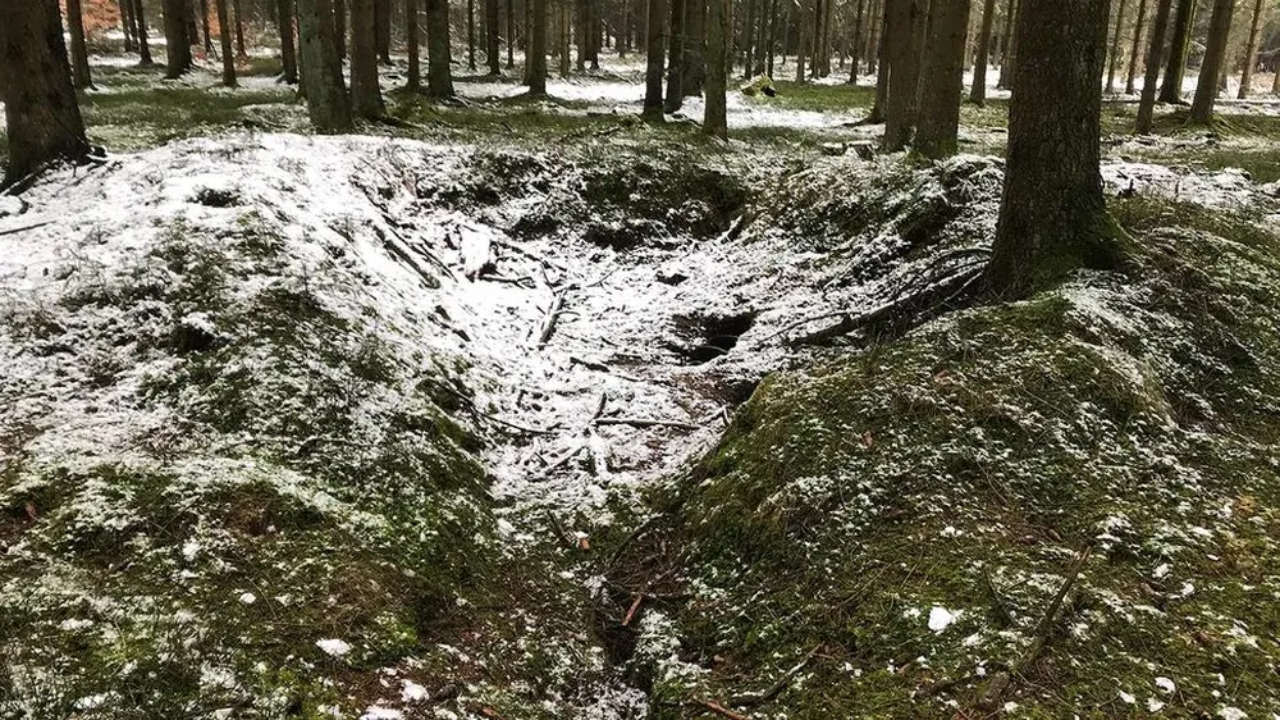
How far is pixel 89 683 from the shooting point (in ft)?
10.7

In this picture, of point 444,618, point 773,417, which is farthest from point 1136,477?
point 444,618

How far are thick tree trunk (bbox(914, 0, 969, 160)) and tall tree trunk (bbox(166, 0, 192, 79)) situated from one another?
24771mm

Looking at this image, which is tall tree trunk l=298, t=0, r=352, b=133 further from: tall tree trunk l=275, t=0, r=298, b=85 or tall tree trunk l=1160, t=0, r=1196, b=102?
tall tree trunk l=1160, t=0, r=1196, b=102

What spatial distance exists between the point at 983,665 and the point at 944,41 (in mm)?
11238

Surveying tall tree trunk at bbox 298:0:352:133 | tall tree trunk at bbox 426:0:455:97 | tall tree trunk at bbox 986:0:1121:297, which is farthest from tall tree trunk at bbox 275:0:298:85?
tall tree trunk at bbox 986:0:1121:297

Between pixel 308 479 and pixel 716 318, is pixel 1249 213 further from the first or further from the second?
pixel 308 479

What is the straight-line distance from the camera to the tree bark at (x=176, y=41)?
2580 centimetres

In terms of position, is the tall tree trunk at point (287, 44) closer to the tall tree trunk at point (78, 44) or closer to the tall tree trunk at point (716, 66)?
the tall tree trunk at point (78, 44)

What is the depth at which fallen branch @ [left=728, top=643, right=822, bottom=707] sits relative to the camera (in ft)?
11.3

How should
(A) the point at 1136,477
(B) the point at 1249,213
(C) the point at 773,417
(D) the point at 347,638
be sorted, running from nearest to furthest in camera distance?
(D) the point at 347,638 < (A) the point at 1136,477 < (C) the point at 773,417 < (B) the point at 1249,213

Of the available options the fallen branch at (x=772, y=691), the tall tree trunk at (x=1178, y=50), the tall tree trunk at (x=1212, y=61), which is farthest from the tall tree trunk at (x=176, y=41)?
the tall tree trunk at (x=1212, y=61)

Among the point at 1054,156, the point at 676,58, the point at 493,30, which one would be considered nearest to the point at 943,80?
the point at 1054,156

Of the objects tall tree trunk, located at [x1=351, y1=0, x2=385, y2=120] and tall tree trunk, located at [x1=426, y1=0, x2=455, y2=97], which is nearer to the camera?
tall tree trunk, located at [x1=351, y1=0, x2=385, y2=120]

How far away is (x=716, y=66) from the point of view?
50.0 feet
